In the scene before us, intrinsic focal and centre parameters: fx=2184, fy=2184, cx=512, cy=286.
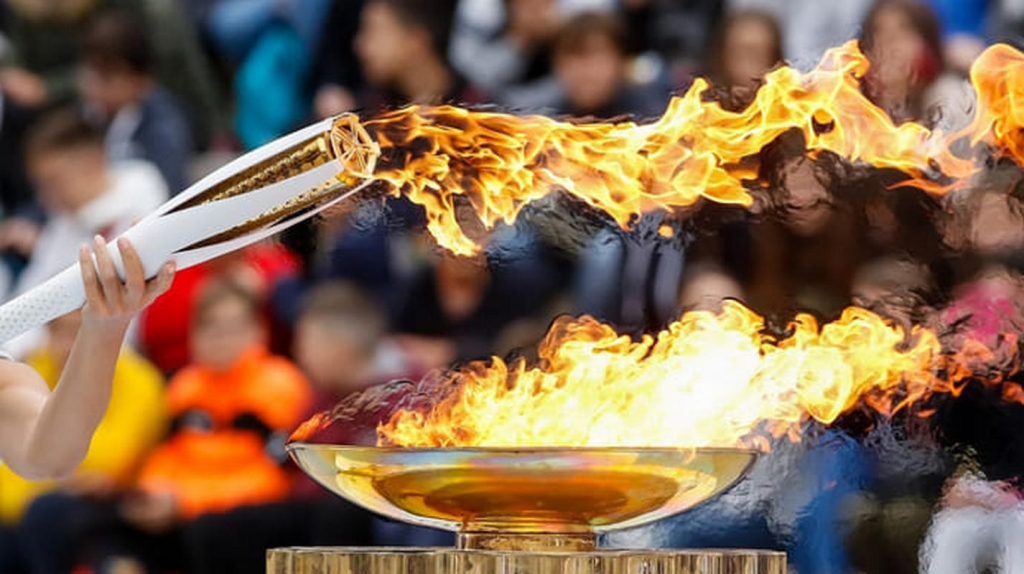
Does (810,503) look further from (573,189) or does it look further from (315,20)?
(315,20)

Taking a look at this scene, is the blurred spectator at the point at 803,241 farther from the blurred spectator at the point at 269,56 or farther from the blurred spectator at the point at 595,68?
the blurred spectator at the point at 269,56

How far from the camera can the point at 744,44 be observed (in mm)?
5387

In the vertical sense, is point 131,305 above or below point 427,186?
below

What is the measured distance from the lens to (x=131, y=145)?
7305 mm

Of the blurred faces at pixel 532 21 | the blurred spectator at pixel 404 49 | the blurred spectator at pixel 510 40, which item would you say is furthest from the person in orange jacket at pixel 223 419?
the blurred faces at pixel 532 21

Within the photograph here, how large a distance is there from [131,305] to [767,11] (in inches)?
114

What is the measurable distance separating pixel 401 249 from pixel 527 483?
2.26m

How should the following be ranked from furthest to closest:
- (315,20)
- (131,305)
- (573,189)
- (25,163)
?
(25,163), (315,20), (573,189), (131,305)

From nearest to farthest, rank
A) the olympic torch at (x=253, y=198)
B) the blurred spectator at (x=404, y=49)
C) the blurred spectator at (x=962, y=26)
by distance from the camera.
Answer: the olympic torch at (x=253, y=198) < the blurred spectator at (x=962, y=26) < the blurred spectator at (x=404, y=49)

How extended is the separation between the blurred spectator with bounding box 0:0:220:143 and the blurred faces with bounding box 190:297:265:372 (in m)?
1.32

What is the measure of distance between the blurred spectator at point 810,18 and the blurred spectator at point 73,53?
2.22 metres

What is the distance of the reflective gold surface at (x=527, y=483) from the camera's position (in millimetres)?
3211

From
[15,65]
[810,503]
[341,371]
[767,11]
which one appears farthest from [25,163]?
[810,503]

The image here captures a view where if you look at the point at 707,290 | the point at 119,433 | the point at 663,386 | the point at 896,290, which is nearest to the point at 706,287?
the point at 707,290
